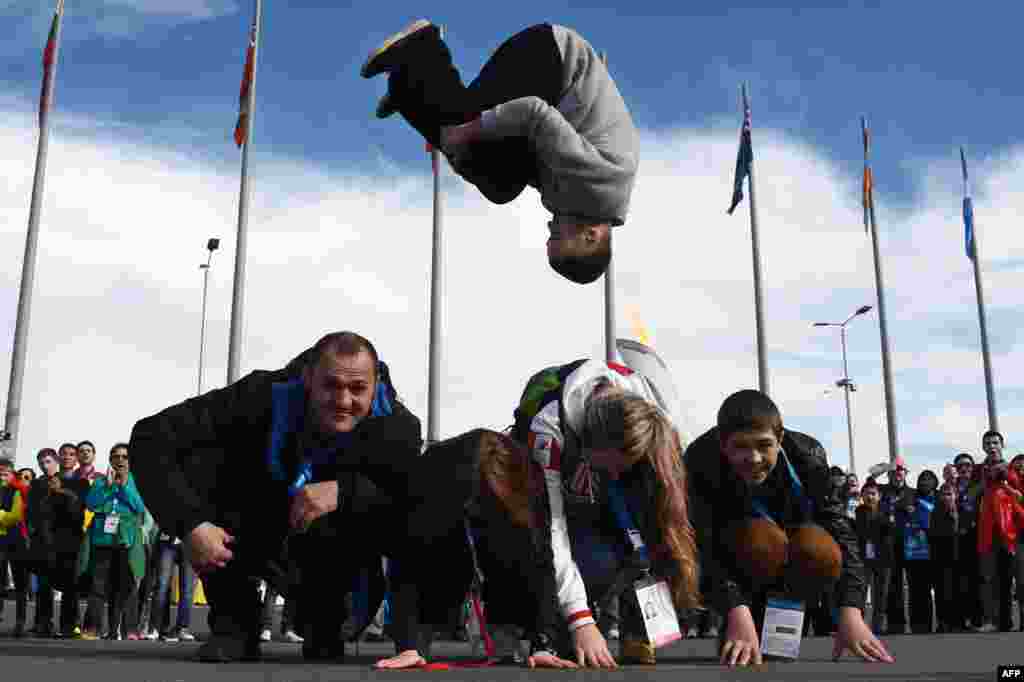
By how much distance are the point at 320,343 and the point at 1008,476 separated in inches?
303

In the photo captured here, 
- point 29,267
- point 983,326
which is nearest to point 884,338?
point 983,326

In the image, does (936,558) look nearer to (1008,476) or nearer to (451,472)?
(1008,476)

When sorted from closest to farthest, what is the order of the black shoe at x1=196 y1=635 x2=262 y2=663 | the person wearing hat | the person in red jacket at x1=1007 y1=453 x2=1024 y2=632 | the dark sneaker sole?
the black shoe at x1=196 y1=635 x2=262 y2=663, the dark sneaker sole, the person in red jacket at x1=1007 y1=453 x2=1024 y2=632, the person wearing hat

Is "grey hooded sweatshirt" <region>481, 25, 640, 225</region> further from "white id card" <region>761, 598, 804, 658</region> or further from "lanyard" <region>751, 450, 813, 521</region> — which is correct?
"white id card" <region>761, 598, 804, 658</region>

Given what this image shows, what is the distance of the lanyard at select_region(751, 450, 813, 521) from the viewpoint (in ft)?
14.3

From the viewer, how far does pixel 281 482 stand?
4.04 metres

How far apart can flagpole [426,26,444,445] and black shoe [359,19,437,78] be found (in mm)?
11376

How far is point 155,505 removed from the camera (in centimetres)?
379

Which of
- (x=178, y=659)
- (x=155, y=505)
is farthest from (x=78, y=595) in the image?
(x=155, y=505)

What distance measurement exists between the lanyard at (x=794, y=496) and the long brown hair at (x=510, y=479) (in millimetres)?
1019

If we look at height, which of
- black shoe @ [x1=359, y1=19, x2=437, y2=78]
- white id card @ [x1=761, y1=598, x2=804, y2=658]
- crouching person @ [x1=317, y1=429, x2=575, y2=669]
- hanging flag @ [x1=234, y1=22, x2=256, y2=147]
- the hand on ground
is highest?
hanging flag @ [x1=234, y1=22, x2=256, y2=147]

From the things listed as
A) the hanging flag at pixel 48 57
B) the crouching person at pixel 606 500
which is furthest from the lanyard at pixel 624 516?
the hanging flag at pixel 48 57

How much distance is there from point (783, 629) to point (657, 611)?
0.53 m

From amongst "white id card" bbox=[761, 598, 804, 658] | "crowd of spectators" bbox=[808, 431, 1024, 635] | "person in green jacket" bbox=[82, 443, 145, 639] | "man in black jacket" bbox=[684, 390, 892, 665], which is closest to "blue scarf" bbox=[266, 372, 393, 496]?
"man in black jacket" bbox=[684, 390, 892, 665]
